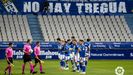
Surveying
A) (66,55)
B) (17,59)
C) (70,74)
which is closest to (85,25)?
(17,59)

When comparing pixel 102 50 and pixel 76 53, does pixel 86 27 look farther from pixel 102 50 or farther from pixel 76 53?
pixel 76 53

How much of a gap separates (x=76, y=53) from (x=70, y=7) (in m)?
29.3

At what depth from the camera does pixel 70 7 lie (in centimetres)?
6912

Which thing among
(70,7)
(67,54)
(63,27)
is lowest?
(67,54)

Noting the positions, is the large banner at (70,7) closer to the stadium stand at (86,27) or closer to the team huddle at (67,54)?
the stadium stand at (86,27)

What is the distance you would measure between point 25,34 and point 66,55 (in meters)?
21.8

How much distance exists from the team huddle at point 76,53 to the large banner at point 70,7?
2465 centimetres

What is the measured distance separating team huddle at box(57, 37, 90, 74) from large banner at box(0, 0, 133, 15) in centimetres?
2465

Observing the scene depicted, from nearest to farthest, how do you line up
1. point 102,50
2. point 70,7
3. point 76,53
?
1. point 76,53
2. point 102,50
3. point 70,7

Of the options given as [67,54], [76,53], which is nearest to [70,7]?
[67,54]

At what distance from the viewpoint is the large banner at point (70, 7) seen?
6738 cm

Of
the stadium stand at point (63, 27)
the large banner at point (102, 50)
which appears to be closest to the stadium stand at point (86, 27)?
the stadium stand at point (63, 27)

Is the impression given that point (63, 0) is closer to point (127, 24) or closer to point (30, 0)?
point (30, 0)

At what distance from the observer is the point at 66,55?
141 ft
